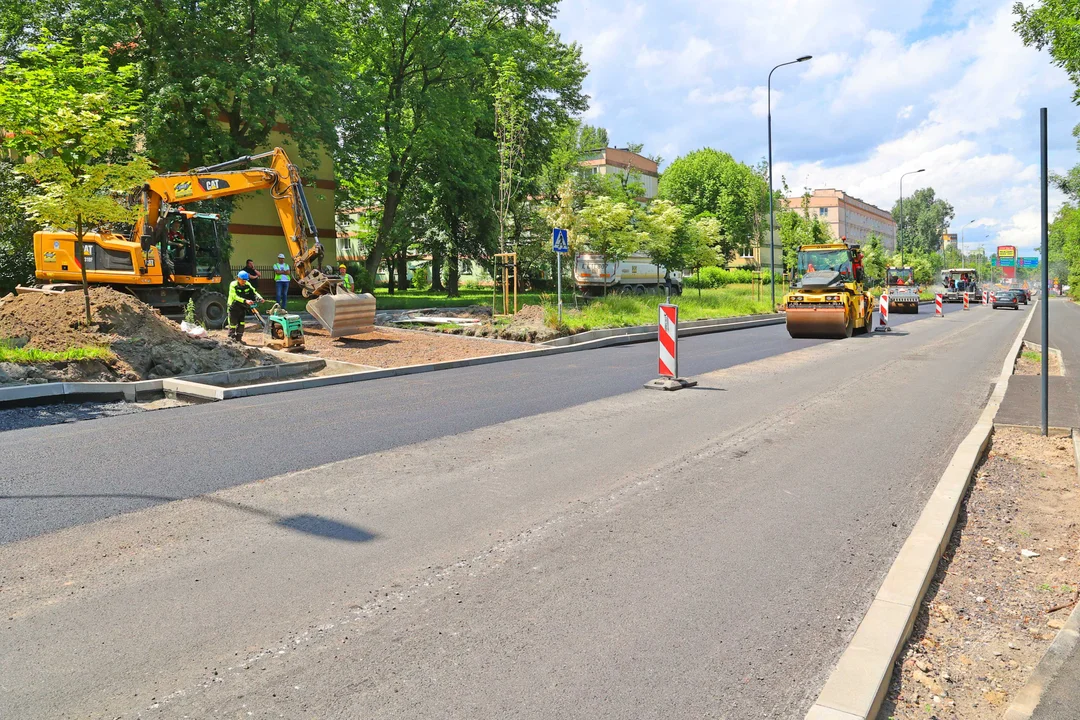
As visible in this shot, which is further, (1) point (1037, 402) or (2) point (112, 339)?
(2) point (112, 339)

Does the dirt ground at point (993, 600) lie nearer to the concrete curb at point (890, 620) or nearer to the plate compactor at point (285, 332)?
the concrete curb at point (890, 620)

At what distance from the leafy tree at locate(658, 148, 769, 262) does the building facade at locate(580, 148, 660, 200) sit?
418cm

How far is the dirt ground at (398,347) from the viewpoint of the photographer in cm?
1432

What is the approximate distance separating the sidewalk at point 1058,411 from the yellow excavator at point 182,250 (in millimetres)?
12440

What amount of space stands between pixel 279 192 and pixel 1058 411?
14.6 m

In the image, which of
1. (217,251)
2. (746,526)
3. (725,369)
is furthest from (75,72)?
(746,526)

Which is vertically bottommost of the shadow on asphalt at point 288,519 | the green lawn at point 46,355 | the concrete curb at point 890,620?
the concrete curb at point 890,620

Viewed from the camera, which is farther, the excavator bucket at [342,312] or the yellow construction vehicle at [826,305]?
the yellow construction vehicle at [826,305]

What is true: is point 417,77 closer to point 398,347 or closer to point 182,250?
point 182,250

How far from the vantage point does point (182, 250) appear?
17.6m

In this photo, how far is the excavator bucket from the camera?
1595 centimetres

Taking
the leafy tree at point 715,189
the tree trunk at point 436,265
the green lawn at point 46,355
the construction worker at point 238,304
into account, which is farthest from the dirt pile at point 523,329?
the leafy tree at point 715,189

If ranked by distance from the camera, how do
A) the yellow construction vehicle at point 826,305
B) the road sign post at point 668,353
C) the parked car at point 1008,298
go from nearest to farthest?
1. the road sign post at point 668,353
2. the yellow construction vehicle at point 826,305
3. the parked car at point 1008,298

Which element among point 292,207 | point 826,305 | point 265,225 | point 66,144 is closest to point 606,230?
point 826,305
